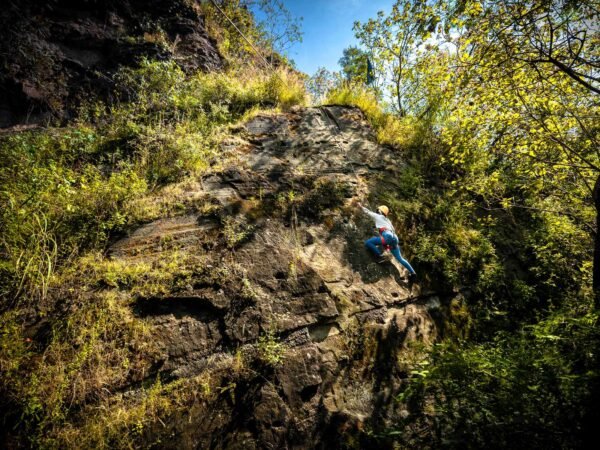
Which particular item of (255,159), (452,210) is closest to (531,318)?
(452,210)

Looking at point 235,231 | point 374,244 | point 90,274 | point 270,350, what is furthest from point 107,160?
point 374,244

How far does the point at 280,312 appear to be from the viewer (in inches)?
150

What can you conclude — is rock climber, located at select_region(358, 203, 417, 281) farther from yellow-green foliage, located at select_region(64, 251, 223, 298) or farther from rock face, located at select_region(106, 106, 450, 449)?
yellow-green foliage, located at select_region(64, 251, 223, 298)

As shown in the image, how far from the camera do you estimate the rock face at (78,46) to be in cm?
607

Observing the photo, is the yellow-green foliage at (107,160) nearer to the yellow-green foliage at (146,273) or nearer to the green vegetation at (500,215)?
the yellow-green foliage at (146,273)

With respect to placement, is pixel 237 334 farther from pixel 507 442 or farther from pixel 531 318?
pixel 531 318

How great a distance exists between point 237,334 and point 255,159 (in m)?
3.63

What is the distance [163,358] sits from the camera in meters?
3.04

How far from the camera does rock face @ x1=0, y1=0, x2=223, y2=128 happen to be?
6.07 meters


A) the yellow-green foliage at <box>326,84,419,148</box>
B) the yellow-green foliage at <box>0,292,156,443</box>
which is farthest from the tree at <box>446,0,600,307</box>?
the yellow-green foliage at <box>0,292,156,443</box>

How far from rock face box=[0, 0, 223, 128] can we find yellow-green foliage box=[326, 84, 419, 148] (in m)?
4.15

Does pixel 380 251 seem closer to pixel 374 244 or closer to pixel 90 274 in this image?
pixel 374 244

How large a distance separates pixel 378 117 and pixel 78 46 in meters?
8.49

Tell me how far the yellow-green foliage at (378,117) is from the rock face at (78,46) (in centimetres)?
415
